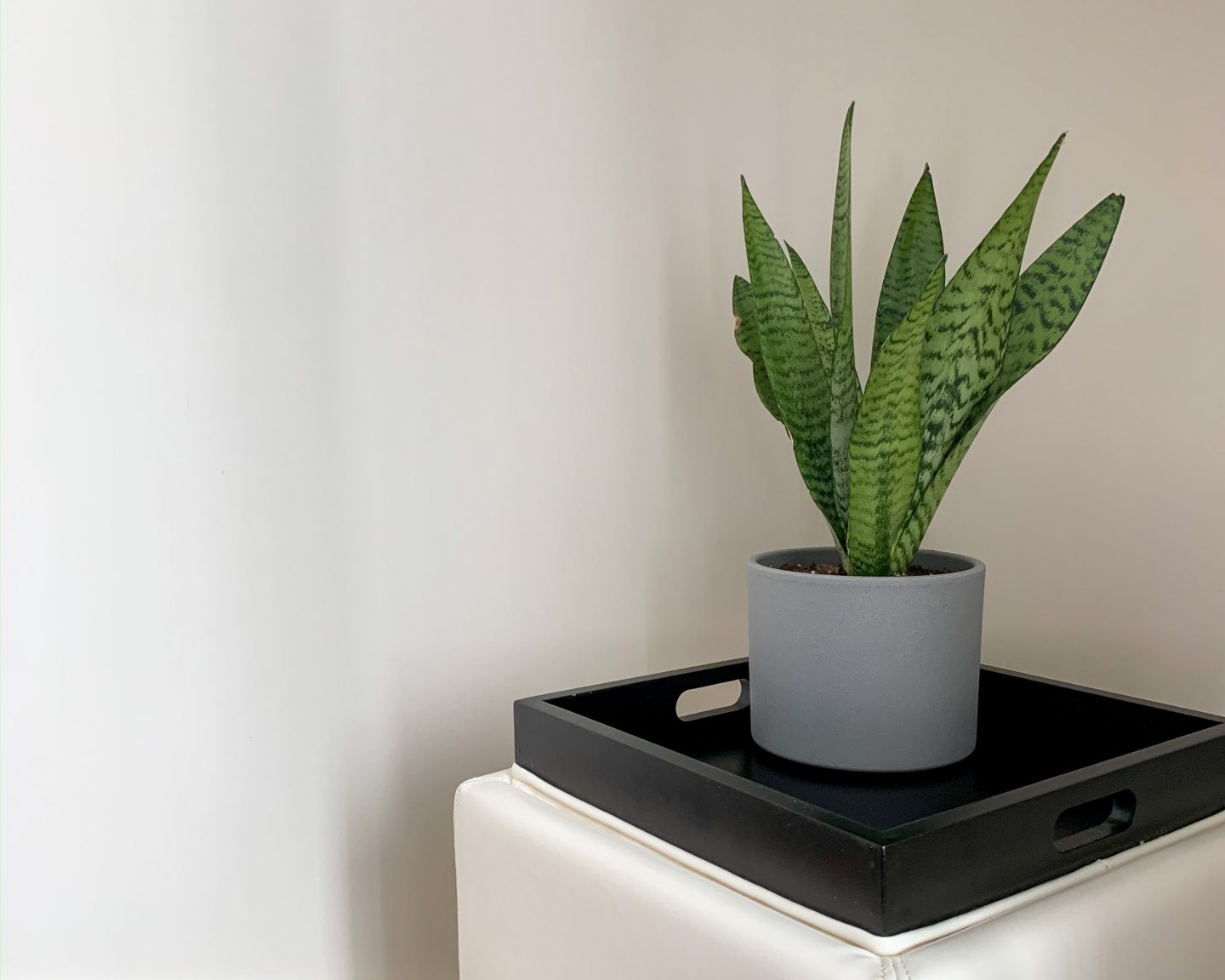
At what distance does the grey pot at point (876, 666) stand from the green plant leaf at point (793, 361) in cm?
9

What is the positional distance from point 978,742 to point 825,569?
16 cm

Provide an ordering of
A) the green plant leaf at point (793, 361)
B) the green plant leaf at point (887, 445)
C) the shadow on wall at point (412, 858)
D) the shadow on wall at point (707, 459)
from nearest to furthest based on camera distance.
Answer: the green plant leaf at point (887, 445) < the green plant leaf at point (793, 361) < the shadow on wall at point (412, 858) < the shadow on wall at point (707, 459)

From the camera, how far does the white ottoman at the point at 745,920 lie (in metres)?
0.47

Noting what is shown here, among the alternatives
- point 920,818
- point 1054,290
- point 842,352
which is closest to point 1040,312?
point 1054,290

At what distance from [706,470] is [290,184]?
0.46m

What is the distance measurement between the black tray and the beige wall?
0.60 ft

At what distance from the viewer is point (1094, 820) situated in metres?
0.58

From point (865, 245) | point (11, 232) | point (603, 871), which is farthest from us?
point (865, 245)

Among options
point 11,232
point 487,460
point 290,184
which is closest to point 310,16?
point 290,184

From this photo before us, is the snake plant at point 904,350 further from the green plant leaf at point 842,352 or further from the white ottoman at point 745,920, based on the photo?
the white ottoman at point 745,920

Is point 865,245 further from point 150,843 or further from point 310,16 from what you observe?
point 150,843

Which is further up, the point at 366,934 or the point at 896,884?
the point at 896,884

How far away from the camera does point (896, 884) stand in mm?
468

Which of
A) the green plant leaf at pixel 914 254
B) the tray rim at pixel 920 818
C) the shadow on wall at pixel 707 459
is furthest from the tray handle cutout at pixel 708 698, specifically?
the green plant leaf at pixel 914 254
